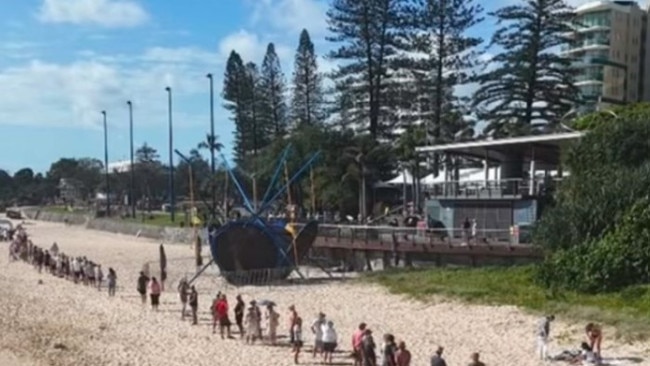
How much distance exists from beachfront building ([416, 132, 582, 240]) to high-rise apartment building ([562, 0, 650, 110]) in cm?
2552

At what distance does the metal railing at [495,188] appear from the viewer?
31.2 metres

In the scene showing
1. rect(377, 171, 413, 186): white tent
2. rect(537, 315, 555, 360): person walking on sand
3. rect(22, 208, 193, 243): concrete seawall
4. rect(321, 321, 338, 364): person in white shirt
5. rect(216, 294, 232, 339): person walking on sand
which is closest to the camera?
rect(537, 315, 555, 360): person walking on sand

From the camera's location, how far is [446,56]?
165 ft

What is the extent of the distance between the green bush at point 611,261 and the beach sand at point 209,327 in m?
2.29

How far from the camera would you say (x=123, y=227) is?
6456 cm

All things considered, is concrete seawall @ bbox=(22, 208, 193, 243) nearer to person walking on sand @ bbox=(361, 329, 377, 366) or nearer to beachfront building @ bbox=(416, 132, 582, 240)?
beachfront building @ bbox=(416, 132, 582, 240)

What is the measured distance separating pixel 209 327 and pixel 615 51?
5023cm

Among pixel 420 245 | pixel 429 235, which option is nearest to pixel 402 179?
pixel 429 235

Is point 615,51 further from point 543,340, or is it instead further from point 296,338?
point 296,338

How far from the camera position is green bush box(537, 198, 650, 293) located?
21.8m

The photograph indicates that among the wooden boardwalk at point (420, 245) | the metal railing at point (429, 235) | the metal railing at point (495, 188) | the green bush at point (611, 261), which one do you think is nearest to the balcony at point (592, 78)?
the metal railing at point (495, 188)

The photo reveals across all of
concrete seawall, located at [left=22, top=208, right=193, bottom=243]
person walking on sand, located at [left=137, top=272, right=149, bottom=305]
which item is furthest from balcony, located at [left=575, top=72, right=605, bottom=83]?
person walking on sand, located at [left=137, top=272, right=149, bottom=305]

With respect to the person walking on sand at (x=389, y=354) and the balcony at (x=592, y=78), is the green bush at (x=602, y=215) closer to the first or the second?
the person walking on sand at (x=389, y=354)

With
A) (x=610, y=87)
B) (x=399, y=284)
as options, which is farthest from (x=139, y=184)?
(x=399, y=284)
